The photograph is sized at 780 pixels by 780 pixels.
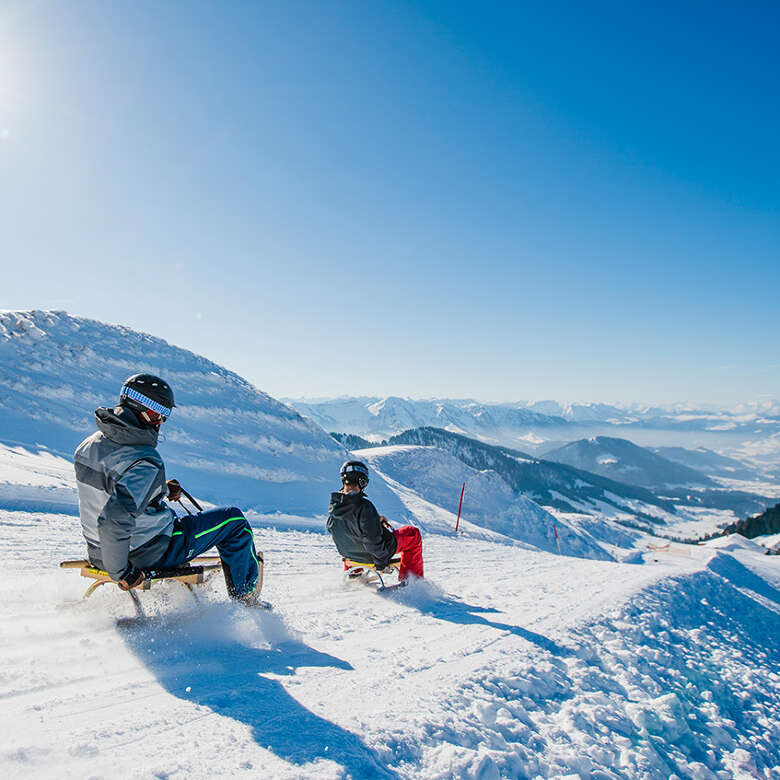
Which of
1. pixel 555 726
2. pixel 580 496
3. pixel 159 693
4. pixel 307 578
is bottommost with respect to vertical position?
pixel 580 496

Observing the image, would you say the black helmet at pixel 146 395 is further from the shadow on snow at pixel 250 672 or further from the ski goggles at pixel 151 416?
the shadow on snow at pixel 250 672

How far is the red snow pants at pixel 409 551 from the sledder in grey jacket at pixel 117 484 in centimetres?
471

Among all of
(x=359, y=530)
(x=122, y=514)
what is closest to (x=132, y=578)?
(x=122, y=514)

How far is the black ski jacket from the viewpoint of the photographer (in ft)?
23.7

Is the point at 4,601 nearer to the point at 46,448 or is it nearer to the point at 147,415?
the point at 147,415

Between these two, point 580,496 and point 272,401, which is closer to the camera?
point 272,401

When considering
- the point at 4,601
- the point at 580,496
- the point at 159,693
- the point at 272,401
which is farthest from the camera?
the point at 580,496

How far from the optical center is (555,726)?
13.0 feet

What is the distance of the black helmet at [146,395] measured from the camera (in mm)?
4098

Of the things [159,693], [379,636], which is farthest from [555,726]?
[159,693]

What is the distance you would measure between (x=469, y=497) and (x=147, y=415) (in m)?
43.4

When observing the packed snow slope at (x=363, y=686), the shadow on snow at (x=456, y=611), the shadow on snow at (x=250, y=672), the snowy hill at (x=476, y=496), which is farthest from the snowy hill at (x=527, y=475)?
the shadow on snow at (x=250, y=672)

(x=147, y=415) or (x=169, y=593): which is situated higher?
(x=147, y=415)

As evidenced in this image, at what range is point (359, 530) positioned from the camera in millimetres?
7266
